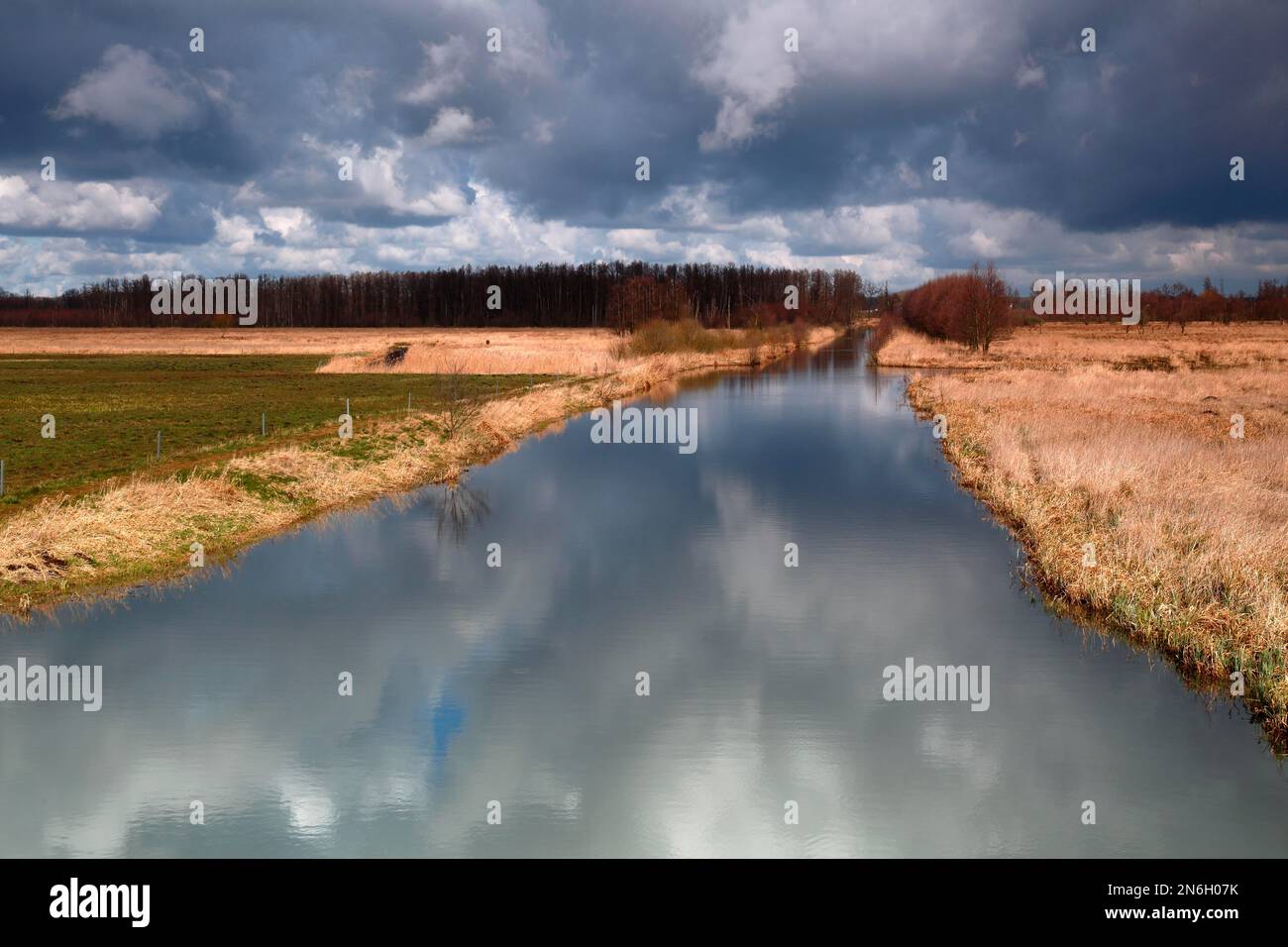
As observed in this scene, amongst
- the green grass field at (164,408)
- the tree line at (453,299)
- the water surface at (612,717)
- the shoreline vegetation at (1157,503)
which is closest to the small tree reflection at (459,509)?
the water surface at (612,717)

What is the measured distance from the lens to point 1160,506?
17625 mm

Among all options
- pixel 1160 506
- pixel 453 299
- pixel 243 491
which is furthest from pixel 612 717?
pixel 453 299

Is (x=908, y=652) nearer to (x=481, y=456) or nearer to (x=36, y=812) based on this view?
(x=36, y=812)

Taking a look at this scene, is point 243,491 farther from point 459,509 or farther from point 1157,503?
point 1157,503

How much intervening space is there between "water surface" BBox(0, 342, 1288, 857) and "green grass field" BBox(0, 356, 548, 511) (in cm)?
675

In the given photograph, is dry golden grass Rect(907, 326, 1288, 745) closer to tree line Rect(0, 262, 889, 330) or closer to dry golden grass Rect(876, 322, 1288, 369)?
dry golden grass Rect(876, 322, 1288, 369)

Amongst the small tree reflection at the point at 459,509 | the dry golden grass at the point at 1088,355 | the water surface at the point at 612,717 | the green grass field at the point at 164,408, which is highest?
the dry golden grass at the point at 1088,355

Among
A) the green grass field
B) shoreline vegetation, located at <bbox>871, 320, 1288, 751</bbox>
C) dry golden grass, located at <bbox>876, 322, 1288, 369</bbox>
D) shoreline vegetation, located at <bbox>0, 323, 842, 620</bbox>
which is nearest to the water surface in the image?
shoreline vegetation, located at <bbox>871, 320, 1288, 751</bbox>

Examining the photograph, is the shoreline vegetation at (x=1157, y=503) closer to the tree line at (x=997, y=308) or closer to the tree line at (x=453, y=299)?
the tree line at (x=997, y=308)

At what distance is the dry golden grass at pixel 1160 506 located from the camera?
1209cm

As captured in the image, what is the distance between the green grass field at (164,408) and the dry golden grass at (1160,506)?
54.2 ft

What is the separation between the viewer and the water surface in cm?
840

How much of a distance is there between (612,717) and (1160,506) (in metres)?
11.6
